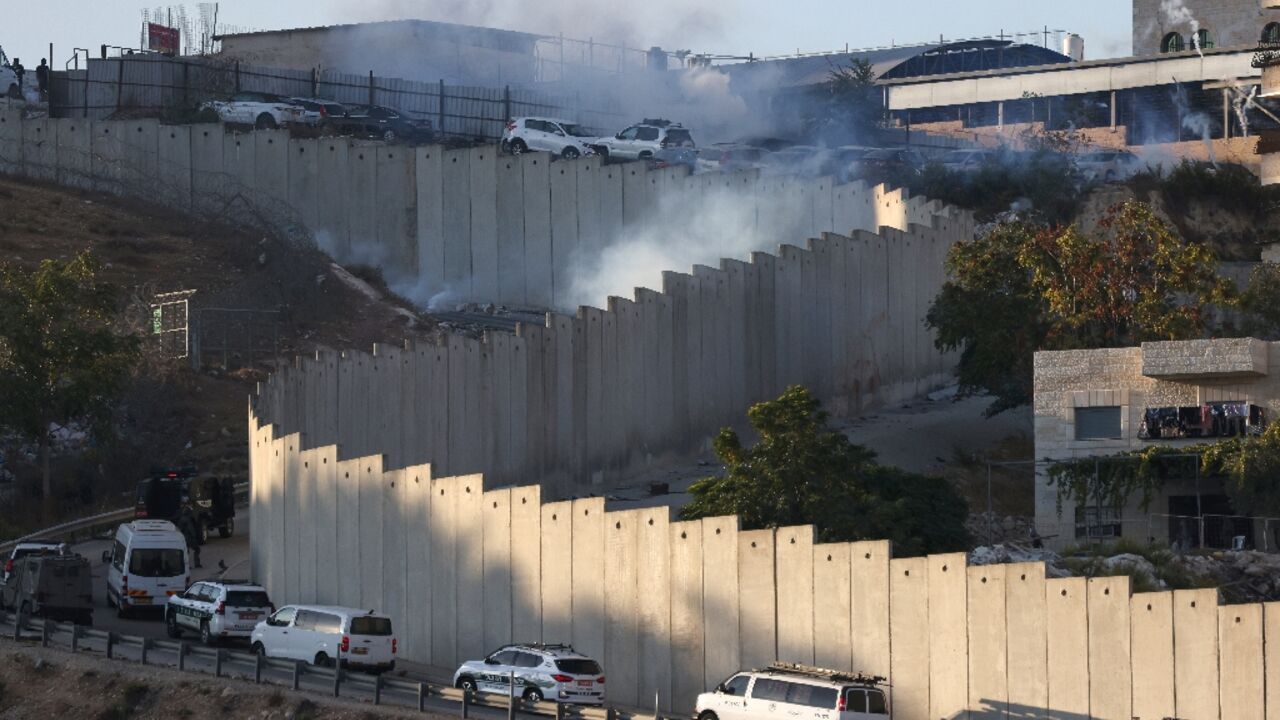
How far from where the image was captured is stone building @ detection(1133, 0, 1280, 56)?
10469 cm

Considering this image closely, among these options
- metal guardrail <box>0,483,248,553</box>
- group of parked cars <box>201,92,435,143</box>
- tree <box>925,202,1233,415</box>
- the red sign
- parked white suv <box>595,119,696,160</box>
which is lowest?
metal guardrail <box>0,483,248,553</box>

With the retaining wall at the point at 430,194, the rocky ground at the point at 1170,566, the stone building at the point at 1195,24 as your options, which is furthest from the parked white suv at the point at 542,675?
the stone building at the point at 1195,24

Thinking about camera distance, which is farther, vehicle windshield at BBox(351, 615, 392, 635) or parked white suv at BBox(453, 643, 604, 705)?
vehicle windshield at BBox(351, 615, 392, 635)

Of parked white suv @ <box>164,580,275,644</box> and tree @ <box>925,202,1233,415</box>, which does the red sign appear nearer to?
tree @ <box>925,202,1233,415</box>

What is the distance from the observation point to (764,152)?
281ft

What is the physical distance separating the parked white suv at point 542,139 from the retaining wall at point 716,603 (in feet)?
106

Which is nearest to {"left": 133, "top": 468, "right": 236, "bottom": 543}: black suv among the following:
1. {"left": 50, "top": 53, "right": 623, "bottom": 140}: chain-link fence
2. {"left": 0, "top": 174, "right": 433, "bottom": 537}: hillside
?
{"left": 0, "top": 174, "right": 433, "bottom": 537}: hillside

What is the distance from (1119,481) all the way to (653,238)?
23591 millimetres

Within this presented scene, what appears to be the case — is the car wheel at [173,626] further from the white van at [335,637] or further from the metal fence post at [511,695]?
the metal fence post at [511,695]

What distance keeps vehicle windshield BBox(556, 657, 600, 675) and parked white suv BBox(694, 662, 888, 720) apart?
2.50 meters

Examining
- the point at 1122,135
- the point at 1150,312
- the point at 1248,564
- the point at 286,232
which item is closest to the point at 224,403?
the point at 286,232

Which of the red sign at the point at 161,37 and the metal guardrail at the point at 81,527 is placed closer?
the metal guardrail at the point at 81,527

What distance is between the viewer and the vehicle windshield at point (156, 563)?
46812 millimetres

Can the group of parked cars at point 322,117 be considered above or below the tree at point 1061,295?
above
